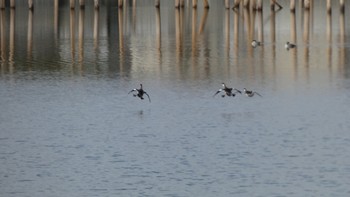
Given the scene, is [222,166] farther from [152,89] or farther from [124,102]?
[152,89]

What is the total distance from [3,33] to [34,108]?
23.4 m

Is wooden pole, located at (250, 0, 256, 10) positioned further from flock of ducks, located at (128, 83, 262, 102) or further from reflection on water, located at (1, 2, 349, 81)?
flock of ducks, located at (128, 83, 262, 102)

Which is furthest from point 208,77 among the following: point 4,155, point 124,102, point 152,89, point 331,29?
point 331,29

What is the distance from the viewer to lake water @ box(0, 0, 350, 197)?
22.5m

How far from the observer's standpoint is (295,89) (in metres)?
34.2

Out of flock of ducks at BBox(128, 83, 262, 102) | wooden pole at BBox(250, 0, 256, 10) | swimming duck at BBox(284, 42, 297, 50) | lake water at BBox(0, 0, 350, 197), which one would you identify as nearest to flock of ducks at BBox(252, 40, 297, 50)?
swimming duck at BBox(284, 42, 297, 50)

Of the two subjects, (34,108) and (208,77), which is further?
(208,77)

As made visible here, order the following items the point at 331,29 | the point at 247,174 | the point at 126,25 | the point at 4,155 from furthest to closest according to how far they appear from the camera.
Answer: the point at 126,25 < the point at 331,29 < the point at 4,155 < the point at 247,174

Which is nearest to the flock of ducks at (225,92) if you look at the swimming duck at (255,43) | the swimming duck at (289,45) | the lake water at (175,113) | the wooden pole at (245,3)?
the lake water at (175,113)

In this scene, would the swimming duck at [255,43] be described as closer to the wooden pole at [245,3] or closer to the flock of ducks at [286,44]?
the flock of ducks at [286,44]

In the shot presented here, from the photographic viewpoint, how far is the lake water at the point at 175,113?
22531 millimetres

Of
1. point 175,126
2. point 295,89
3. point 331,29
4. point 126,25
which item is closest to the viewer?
point 175,126

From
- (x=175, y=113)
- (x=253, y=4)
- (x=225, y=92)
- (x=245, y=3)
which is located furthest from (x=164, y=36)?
(x=175, y=113)

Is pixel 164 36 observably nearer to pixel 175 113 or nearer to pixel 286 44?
pixel 286 44
